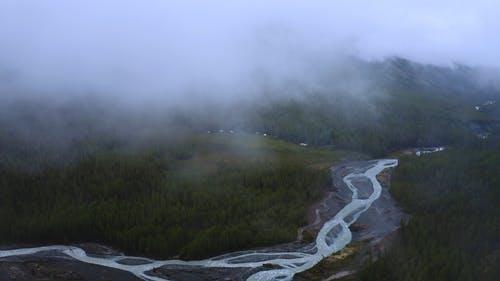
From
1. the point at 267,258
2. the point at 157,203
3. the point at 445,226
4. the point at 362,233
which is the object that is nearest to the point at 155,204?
the point at 157,203

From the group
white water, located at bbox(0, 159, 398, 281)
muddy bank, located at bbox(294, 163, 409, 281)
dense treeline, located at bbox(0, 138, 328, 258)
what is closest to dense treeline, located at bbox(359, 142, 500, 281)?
muddy bank, located at bbox(294, 163, 409, 281)

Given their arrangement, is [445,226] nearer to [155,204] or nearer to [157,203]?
[157,203]

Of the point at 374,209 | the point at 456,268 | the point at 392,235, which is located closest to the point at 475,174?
the point at 374,209

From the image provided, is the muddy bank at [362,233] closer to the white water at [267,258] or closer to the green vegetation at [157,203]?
the white water at [267,258]

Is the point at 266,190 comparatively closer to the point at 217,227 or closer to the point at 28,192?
the point at 217,227

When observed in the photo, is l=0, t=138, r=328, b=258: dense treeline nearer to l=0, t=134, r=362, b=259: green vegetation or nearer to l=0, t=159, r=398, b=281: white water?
l=0, t=134, r=362, b=259: green vegetation
